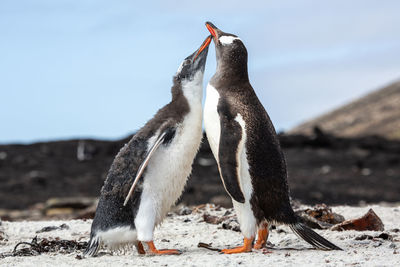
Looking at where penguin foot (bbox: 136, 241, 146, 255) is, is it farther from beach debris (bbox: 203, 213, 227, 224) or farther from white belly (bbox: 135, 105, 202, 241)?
beach debris (bbox: 203, 213, 227, 224)

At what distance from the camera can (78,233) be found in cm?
773

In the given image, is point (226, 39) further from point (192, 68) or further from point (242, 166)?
point (242, 166)

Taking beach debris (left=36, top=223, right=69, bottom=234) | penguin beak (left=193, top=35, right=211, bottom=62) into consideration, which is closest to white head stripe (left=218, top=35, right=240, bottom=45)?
penguin beak (left=193, top=35, right=211, bottom=62)

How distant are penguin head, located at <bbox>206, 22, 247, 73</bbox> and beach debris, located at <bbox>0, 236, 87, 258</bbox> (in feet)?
7.93

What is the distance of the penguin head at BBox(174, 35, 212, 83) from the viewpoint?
232 inches

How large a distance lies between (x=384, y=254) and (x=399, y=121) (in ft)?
115

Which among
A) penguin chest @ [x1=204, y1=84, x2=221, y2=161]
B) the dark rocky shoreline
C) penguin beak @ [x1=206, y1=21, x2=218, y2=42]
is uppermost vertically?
penguin beak @ [x1=206, y1=21, x2=218, y2=42]

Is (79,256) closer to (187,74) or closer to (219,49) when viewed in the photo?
(187,74)

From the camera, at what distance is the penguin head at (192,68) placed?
589 centimetres

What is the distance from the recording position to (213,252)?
5.71 meters

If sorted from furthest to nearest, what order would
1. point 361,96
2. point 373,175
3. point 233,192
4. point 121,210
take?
1. point 361,96
2. point 373,175
3. point 121,210
4. point 233,192

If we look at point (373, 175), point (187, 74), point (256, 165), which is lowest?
point (373, 175)

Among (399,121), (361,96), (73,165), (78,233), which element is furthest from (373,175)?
(361,96)

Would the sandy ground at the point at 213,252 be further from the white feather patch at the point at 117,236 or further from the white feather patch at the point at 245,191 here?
the white feather patch at the point at 245,191
